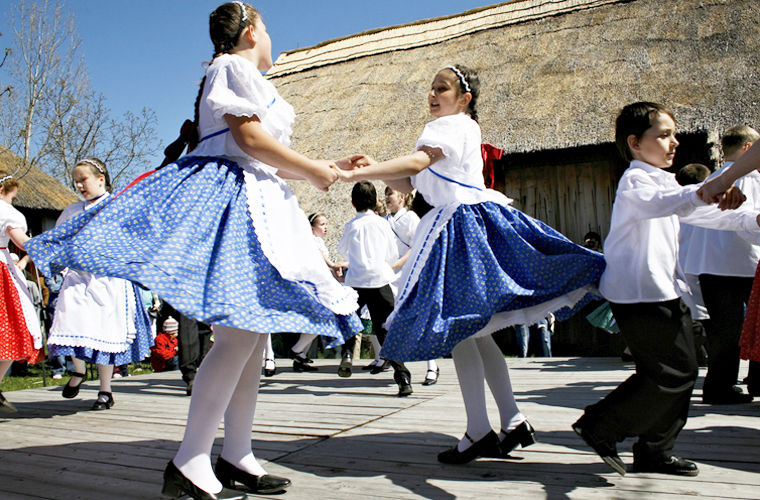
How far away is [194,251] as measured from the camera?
68.4 inches

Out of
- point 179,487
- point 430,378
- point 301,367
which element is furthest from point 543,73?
point 179,487

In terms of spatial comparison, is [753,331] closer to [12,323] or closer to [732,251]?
[732,251]

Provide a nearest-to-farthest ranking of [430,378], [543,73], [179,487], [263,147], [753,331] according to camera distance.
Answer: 1. [179,487]
2. [263,147]
3. [753,331]
4. [430,378]
5. [543,73]

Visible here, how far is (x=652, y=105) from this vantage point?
2.19m

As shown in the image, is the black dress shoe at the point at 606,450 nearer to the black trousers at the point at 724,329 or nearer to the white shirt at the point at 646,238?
the white shirt at the point at 646,238

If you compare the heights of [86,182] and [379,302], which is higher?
[86,182]

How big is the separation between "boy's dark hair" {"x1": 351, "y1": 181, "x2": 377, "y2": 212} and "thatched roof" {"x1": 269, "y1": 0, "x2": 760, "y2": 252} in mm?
3507

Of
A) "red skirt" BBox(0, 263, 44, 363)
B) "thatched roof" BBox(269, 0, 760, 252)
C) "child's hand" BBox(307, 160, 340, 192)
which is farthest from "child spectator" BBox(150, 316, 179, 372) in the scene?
"child's hand" BBox(307, 160, 340, 192)

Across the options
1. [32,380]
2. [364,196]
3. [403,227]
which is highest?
[364,196]

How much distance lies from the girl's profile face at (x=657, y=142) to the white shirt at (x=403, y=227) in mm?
3203

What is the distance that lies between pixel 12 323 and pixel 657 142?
147 inches

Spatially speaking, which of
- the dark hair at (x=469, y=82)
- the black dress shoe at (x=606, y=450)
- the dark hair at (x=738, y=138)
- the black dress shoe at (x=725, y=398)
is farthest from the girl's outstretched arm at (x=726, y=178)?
the black dress shoe at (x=725, y=398)

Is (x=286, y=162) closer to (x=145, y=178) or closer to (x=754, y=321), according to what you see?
(x=145, y=178)

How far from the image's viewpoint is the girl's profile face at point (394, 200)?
5.52m
